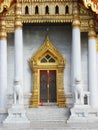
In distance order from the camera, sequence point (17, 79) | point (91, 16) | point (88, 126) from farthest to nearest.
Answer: point (91, 16) < point (17, 79) < point (88, 126)

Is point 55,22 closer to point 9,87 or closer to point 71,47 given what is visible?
point 71,47

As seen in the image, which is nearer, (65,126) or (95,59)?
(65,126)

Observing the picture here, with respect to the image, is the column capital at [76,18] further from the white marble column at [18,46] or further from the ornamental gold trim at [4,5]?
the ornamental gold trim at [4,5]

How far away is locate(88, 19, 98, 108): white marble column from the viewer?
23.5m

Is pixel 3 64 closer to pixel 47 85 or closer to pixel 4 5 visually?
pixel 47 85

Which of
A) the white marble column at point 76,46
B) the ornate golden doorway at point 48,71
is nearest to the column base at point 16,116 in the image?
the ornate golden doorway at point 48,71

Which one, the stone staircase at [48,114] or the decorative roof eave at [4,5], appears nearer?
the stone staircase at [48,114]

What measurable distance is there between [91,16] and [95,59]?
220 centimetres

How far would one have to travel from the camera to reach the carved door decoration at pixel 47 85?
81.3 ft

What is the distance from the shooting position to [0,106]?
76.8ft

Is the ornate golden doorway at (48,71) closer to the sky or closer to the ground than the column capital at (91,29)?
closer to the ground

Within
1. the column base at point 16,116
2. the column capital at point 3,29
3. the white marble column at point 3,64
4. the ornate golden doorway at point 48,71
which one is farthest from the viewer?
the ornate golden doorway at point 48,71

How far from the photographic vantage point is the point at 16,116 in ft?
72.3

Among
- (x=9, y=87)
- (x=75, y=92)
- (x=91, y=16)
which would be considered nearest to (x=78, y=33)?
(x=91, y=16)
